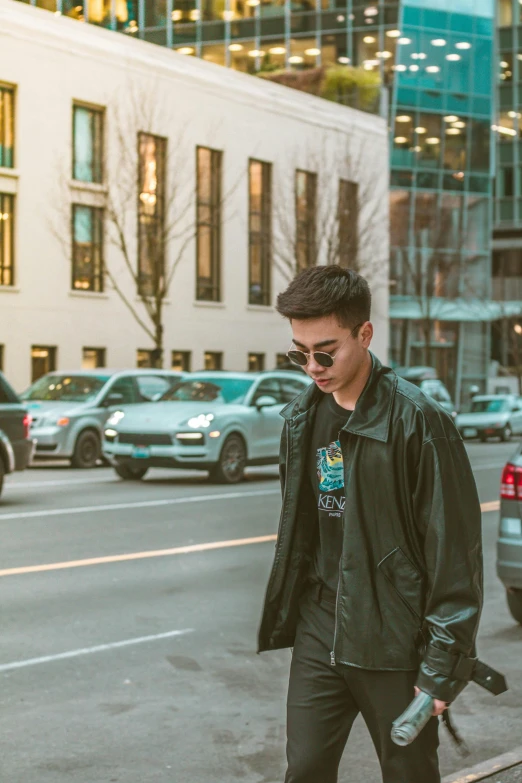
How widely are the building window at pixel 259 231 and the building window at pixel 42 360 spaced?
885 cm

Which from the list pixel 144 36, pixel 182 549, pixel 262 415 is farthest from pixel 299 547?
pixel 144 36

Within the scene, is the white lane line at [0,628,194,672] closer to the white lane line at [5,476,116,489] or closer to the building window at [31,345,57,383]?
the white lane line at [5,476,116,489]

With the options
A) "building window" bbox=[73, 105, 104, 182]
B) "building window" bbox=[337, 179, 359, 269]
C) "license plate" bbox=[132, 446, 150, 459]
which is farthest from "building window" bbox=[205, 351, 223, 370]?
"license plate" bbox=[132, 446, 150, 459]

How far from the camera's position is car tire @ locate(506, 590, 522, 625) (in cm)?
860

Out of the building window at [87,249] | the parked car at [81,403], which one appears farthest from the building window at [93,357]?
the parked car at [81,403]

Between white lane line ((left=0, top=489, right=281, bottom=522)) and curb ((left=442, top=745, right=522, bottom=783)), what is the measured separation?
9.28 metres

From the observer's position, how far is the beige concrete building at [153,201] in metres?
32.2

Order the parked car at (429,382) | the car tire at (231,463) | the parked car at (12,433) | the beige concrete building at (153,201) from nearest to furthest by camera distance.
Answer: the parked car at (12,433) < the car tire at (231,463) < the beige concrete building at (153,201) < the parked car at (429,382)

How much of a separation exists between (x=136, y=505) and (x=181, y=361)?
22327 millimetres

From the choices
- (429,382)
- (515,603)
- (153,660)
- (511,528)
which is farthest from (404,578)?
(429,382)

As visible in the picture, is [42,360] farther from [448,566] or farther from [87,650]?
[448,566]

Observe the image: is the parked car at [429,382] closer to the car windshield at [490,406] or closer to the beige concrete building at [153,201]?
the car windshield at [490,406]

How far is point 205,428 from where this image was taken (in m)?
18.2

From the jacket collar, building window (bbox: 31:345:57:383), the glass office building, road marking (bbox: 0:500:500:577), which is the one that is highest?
the glass office building
